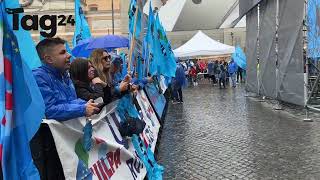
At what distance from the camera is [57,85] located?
4.09m

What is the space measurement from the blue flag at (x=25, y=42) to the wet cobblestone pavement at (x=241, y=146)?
114 inches

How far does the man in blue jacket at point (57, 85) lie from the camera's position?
12.6 feet

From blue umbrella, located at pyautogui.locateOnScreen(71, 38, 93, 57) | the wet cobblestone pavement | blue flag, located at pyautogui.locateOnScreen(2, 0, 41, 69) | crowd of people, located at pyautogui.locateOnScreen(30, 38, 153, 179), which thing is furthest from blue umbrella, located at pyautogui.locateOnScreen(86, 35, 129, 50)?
blue flag, located at pyautogui.locateOnScreen(2, 0, 41, 69)

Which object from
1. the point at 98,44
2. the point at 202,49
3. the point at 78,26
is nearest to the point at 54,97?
the point at 98,44

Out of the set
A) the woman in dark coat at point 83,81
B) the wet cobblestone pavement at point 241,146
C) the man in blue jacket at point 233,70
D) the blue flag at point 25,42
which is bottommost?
the wet cobblestone pavement at point 241,146

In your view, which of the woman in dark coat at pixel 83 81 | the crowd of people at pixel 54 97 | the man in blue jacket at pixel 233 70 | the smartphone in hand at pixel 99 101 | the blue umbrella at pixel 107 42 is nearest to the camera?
the crowd of people at pixel 54 97

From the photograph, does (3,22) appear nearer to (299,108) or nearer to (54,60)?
(54,60)

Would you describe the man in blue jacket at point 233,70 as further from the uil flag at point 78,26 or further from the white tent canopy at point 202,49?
the uil flag at point 78,26

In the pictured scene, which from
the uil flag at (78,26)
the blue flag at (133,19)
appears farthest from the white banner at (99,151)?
the uil flag at (78,26)

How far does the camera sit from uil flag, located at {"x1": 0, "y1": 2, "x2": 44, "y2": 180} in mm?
2980

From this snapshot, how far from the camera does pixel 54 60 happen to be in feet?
13.5

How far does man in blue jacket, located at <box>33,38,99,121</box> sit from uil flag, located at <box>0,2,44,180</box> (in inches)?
28.6

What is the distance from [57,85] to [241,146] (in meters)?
4.98

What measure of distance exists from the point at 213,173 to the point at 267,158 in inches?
48.1
